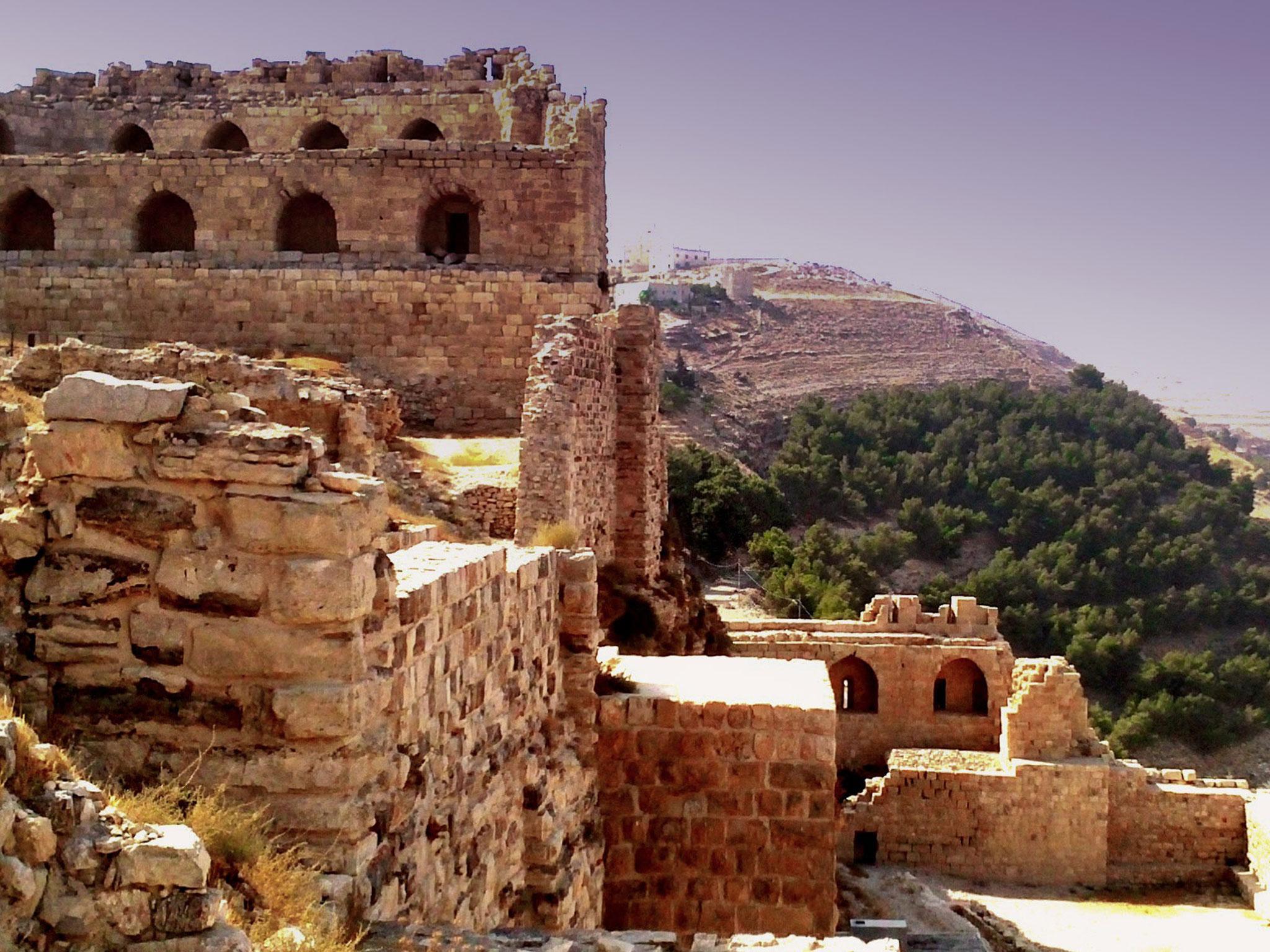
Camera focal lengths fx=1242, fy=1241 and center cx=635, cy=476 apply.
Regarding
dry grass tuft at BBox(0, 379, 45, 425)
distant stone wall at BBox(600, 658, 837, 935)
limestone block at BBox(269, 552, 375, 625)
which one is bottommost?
distant stone wall at BBox(600, 658, 837, 935)

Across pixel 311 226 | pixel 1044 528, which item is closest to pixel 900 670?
pixel 311 226

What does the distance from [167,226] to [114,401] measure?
15012 millimetres

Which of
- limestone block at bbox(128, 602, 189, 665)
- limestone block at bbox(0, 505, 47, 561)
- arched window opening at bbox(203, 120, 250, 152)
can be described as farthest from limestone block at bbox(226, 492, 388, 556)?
arched window opening at bbox(203, 120, 250, 152)

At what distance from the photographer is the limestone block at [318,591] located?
341cm

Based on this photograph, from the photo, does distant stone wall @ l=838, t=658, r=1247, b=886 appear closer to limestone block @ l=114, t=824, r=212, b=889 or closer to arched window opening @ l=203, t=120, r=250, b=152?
arched window opening @ l=203, t=120, r=250, b=152

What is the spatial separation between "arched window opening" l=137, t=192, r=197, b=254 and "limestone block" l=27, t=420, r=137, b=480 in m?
14.0

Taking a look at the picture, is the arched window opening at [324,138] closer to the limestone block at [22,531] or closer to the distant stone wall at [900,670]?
the distant stone wall at [900,670]

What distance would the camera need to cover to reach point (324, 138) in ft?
65.2

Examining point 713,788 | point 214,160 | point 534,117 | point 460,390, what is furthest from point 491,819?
point 534,117

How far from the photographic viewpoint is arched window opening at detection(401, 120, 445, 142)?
62.0 feet

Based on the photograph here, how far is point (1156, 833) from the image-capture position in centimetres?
1762

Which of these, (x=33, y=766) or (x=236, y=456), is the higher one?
(x=236, y=456)

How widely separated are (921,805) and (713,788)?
12865 mm

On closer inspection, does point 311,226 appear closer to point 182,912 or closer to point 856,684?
point 856,684
